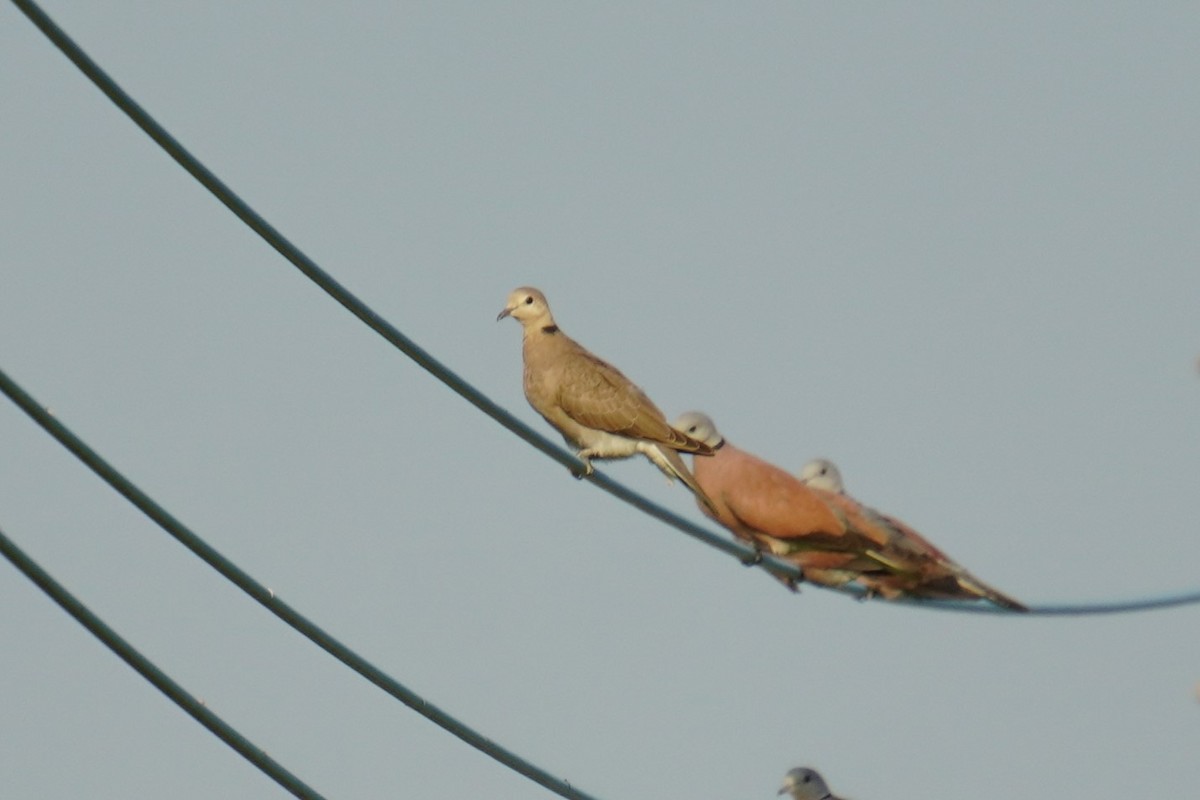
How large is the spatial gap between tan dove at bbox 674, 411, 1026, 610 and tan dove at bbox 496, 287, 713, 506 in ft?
0.48

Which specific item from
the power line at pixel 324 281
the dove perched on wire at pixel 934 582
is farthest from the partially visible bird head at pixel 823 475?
the power line at pixel 324 281

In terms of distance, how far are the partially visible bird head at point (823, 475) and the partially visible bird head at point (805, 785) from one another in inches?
60.6

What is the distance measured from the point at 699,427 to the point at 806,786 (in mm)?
2114

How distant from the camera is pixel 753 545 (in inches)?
346

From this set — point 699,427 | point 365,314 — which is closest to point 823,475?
point 699,427

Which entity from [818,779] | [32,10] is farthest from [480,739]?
[818,779]

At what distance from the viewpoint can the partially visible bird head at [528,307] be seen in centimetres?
991

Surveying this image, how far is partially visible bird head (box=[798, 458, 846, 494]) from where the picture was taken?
9648 millimetres

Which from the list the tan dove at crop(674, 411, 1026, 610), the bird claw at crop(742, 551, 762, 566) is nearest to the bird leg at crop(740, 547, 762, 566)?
the bird claw at crop(742, 551, 762, 566)

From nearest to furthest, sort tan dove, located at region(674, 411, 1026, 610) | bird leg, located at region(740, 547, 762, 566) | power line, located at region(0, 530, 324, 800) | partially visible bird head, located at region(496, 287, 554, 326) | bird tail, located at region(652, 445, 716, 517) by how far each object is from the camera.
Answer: power line, located at region(0, 530, 324, 800) < bird leg, located at region(740, 547, 762, 566) < tan dove, located at region(674, 411, 1026, 610) < bird tail, located at region(652, 445, 716, 517) < partially visible bird head, located at region(496, 287, 554, 326)

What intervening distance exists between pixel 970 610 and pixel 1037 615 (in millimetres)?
264

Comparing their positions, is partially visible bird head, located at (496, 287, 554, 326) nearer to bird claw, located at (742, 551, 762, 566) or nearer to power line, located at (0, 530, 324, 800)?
bird claw, located at (742, 551, 762, 566)

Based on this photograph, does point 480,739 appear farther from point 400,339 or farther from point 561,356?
point 561,356

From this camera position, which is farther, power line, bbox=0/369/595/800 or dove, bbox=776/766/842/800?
dove, bbox=776/766/842/800
